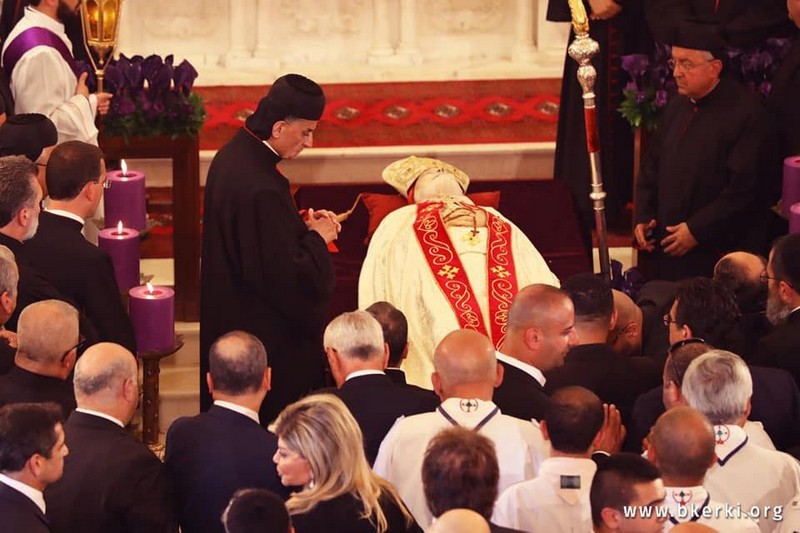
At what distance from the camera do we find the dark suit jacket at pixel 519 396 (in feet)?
19.5

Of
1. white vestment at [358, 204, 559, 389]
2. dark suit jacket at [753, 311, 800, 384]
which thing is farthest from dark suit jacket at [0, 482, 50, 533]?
white vestment at [358, 204, 559, 389]

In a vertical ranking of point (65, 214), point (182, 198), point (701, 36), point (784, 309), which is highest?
point (701, 36)

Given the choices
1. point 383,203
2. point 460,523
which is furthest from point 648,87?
point 460,523

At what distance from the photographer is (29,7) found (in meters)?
8.86

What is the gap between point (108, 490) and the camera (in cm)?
523

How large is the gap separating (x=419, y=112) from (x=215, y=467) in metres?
7.20

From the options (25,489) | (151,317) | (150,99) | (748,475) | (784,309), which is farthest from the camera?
(150,99)

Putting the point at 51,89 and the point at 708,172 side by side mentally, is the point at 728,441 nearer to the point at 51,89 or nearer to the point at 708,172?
the point at 708,172

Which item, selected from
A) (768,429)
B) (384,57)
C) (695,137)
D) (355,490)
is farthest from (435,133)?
(355,490)

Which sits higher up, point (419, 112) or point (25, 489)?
point (25, 489)

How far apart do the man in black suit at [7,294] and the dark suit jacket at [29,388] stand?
0.77 feet

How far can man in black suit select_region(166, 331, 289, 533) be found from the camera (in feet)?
17.8

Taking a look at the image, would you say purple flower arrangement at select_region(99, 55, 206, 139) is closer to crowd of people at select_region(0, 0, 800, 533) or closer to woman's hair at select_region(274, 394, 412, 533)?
crowd of people at select_region(0, 0, 800, 533)

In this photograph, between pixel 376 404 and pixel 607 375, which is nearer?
pixel 376 404
